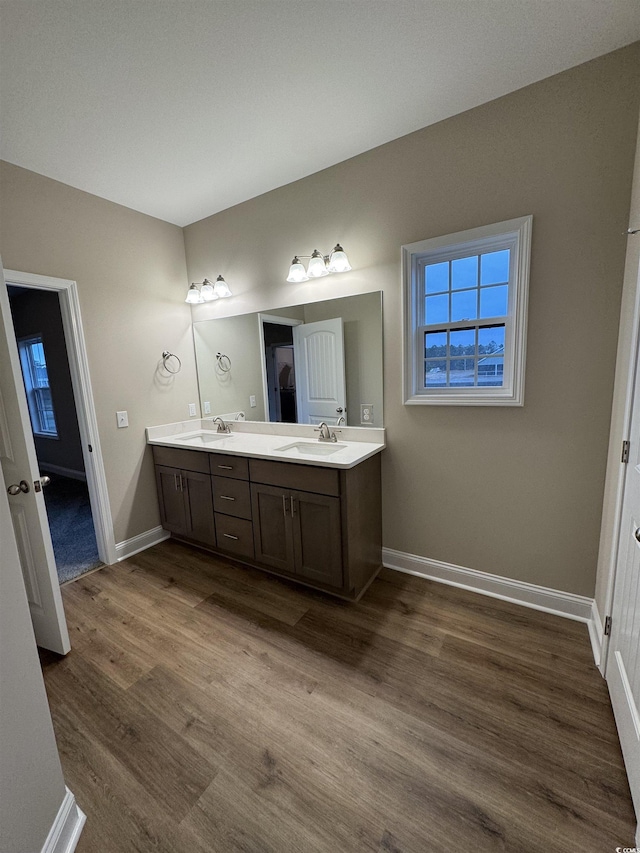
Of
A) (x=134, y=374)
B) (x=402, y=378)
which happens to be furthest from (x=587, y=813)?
(x=134, y=374)

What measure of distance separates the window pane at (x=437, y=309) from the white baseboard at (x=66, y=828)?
8.47ft

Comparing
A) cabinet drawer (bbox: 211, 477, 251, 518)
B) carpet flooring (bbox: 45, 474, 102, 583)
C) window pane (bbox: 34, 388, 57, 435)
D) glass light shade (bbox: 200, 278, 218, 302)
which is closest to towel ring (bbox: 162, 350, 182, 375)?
glass light shade (bbox: 200, 278, 218, 302)

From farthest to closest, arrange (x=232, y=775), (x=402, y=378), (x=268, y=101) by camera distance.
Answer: (x=402, y=378)
(x=268, y=101)
(x=232, y=775)

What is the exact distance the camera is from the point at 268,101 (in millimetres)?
1724

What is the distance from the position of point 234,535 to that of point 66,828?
4.93 ft

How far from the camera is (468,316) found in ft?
6.67

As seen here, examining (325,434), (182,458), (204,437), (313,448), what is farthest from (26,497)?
(325,434)

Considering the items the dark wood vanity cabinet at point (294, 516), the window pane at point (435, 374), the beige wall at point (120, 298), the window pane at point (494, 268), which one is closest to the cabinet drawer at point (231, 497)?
the dark wood vanity cabinet at point (294, 516)

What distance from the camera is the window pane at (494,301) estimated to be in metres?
1.92

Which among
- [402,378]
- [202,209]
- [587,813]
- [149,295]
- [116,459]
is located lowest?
[587,813]

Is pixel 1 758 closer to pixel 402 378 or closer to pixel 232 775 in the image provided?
pixel 232 775

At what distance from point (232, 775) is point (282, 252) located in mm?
2872

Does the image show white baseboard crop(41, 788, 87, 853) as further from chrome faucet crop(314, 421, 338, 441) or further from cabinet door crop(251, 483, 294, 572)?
chrome faucet crop(314, 421, 338, 441)

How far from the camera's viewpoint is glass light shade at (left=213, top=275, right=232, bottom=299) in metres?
2.86
